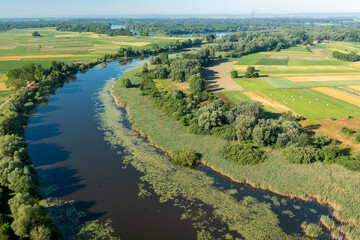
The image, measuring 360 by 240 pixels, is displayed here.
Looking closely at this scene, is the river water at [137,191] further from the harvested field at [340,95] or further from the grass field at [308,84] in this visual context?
the harvested field at [340,95]

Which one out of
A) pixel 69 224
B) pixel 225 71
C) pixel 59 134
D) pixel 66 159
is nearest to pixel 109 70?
pixel 225 71

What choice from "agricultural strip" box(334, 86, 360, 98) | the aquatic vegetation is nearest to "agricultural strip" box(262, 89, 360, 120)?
"agricultural strip" box(334, 86, 360, 98)

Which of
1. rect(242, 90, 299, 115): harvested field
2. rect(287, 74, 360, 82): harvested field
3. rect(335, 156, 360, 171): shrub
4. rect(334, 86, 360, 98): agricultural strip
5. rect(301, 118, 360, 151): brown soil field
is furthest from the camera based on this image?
rect(287, 74, 360, 82): harvested field

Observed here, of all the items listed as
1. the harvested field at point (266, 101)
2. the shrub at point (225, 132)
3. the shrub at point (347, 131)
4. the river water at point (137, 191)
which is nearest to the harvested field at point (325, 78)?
the harvested field at point (266, 101)

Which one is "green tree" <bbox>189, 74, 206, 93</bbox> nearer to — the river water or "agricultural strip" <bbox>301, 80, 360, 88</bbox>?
the river water

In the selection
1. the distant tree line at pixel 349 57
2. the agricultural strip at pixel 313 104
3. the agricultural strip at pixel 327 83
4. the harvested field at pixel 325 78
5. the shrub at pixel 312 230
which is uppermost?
the distant tree line at pixel 349 57

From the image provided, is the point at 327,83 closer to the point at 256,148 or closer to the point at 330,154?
the point at 330,154

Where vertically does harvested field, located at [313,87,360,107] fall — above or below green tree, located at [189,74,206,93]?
below
